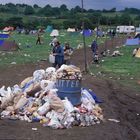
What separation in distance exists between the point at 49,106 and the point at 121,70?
14.8 meters

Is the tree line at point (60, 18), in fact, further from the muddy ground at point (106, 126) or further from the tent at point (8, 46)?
the muddy ground at point (106, 126)

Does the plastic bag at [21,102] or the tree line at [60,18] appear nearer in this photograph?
the plastic bag at [21,102]

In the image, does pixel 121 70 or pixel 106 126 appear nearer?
pixel 106 126

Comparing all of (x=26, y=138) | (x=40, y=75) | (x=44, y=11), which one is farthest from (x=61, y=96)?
(x=44, y=11)

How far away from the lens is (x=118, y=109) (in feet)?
48.6

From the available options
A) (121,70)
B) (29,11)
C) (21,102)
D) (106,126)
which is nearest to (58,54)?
(121,70)

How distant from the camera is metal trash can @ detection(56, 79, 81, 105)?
13.3 metres

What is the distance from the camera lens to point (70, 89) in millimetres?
13336

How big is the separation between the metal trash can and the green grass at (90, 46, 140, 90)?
7050mm

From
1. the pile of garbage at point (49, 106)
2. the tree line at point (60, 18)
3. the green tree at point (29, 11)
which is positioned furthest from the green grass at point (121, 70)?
the green tree at point (29, 11)

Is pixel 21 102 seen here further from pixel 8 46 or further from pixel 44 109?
pixel 8 46

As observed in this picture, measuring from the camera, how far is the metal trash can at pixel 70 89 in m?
13.3

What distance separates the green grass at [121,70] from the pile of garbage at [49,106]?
6.68 metres

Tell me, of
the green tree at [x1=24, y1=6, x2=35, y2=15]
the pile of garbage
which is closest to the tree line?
the green tree at [x1=24, y1=6, x2=35, y2=15]
